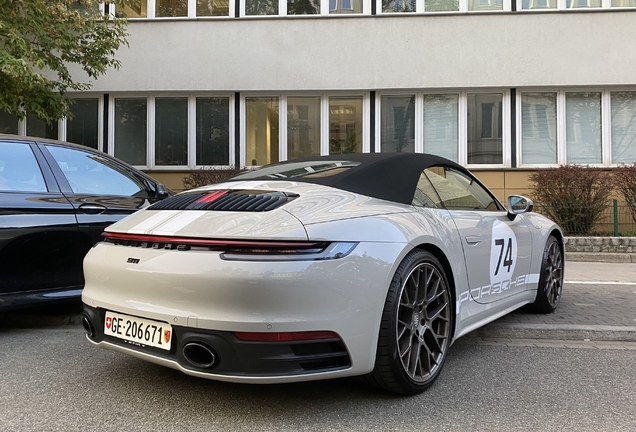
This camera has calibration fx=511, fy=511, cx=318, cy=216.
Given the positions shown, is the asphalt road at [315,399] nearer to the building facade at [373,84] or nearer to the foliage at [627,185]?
the foliage at [627,185]

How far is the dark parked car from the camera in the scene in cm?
391

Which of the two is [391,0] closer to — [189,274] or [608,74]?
[608,74]

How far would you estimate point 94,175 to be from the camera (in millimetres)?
4602

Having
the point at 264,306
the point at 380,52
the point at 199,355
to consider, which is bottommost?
the point at 199,355

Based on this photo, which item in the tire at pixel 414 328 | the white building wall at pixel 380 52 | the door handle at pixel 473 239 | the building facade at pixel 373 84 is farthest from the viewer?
the building facade at pixel 373 84

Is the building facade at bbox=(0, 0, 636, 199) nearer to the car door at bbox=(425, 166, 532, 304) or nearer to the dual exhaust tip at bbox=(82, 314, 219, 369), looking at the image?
→ the car door at bbox=(425, 166, 532, 304)

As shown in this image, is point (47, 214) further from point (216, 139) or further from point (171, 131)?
point (171, 131)

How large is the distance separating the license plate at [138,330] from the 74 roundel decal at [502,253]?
225cm

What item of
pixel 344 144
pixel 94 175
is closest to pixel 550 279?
pixel 94 175

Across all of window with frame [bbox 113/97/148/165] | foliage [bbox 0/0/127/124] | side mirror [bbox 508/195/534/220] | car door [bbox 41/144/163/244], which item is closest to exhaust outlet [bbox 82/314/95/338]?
car door [bbox 41/144/163/244]

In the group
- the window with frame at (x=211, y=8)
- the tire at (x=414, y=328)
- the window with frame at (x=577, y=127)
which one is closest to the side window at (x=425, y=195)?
the tire at (x=414, y=328)

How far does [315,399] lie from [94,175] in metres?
3.05

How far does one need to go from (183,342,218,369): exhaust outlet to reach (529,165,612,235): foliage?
9330mm

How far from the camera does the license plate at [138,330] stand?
2.42m
